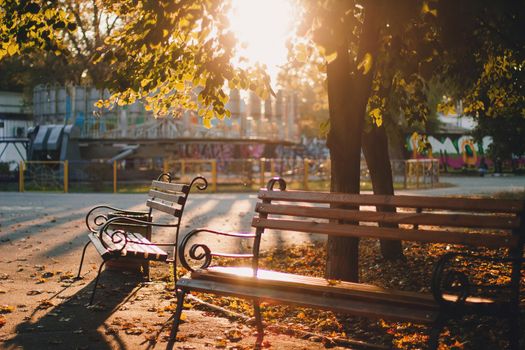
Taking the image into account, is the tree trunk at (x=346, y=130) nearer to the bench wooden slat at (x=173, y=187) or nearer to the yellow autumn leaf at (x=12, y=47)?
the bench wooden slat at (x=173, y=187)

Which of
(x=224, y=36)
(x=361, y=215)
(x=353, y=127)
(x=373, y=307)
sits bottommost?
(x=373, y=307)

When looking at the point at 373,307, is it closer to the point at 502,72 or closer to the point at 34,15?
the point at 34,15

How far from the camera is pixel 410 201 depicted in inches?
201

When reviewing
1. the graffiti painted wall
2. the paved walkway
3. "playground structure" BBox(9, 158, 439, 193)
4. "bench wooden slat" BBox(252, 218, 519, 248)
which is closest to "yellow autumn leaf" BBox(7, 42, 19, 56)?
the paved walkway

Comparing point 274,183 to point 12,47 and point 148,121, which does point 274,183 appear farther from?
point 148,121

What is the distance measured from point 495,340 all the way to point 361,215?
4.75ft

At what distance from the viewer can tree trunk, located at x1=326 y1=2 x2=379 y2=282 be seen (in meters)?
7.12

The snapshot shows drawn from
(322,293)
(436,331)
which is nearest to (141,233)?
(322,293)

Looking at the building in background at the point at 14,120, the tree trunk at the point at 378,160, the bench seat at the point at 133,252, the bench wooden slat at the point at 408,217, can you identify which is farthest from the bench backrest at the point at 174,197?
the building in background at the point at 14,120

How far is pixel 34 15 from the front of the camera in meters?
7.79

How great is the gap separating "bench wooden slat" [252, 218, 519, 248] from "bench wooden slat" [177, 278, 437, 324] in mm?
486

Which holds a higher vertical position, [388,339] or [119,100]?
[119,100]

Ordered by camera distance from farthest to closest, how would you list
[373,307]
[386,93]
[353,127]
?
[386,93] → [353,127] → [373,307]

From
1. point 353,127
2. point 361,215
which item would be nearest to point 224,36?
point 353,127
